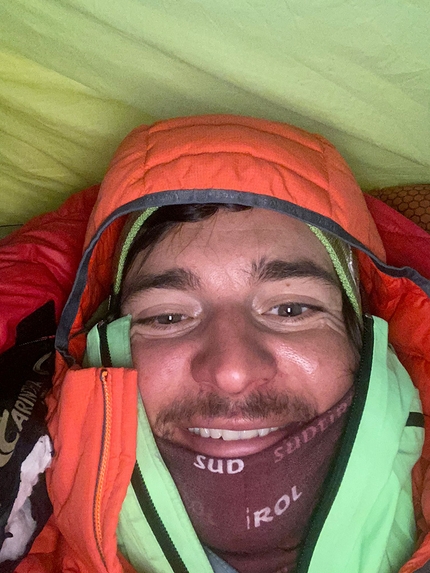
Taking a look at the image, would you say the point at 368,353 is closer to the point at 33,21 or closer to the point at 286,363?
the point at 286,363

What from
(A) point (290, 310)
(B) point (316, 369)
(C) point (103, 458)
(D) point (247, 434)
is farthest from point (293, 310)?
(C) point (103, 458)

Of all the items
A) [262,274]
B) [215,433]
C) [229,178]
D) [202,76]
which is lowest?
[215,433]

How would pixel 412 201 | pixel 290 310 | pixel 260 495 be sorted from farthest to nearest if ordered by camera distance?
pixel 412 201 → pixel 290 310 → pixel 260 495

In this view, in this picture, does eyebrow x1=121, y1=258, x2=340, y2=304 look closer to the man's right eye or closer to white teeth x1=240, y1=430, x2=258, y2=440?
the man's right eye

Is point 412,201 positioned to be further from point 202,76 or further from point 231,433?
point 231,433

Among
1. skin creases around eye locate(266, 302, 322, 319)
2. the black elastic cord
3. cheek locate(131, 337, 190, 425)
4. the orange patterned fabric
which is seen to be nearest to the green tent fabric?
the orange patterned fabric

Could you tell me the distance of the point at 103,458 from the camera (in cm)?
79

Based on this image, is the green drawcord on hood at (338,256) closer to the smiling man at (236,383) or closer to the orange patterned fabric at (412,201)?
the smiling man at (236,383)

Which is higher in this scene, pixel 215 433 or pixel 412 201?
pixel 412 201

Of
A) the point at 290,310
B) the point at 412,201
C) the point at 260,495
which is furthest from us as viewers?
the point at 412,201

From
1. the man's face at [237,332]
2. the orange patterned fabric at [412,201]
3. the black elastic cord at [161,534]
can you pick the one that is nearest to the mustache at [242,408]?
the man's face at [237,332]

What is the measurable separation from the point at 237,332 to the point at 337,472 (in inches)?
10.1

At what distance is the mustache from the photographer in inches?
31.6

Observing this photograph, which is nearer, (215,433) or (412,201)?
(215,433)
